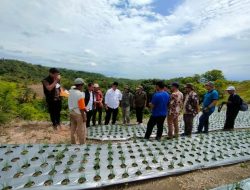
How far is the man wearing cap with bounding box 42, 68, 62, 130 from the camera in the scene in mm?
6977

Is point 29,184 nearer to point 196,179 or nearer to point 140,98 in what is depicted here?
point 196,179

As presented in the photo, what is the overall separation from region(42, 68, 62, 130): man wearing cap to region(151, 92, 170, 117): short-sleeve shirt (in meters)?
2.72

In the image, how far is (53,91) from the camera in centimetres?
721

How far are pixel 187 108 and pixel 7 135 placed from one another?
510cm

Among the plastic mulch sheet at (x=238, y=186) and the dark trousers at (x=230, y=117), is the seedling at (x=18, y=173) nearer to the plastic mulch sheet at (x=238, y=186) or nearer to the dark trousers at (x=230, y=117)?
the plastic mulch sheet at (x=238, y=186)

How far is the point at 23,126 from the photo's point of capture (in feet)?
27.4

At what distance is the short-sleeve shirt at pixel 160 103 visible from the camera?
20.7ft

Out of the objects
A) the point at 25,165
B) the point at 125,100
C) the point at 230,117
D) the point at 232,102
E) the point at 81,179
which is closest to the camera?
the point at 81,179

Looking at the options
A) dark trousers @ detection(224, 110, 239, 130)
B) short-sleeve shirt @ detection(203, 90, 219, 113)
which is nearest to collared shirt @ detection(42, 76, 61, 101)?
short-sleeve shirt @ detection(203, 90, 219, 113)

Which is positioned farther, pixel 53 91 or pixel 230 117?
pixel 230 117

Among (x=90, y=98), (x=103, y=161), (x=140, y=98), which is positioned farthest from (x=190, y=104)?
(x=103, y=161)

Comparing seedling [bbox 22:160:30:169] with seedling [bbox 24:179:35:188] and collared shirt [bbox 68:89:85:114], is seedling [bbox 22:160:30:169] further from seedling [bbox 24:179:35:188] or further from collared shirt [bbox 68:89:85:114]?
collared shirt [bbox 68:89:85:114]

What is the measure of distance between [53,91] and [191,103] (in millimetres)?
3841

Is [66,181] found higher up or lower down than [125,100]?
lower down
